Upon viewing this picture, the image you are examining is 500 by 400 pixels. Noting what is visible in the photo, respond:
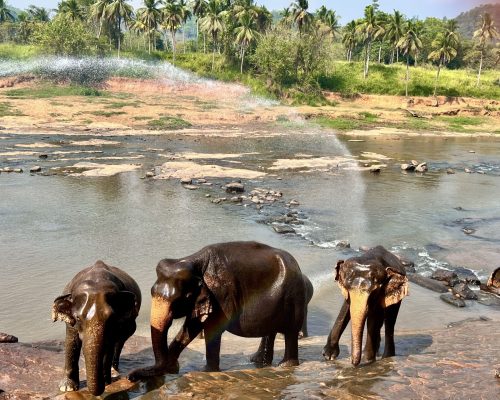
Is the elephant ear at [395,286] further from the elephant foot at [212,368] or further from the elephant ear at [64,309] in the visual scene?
the elephant ear at [64,309]

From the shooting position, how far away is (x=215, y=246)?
7078 mm

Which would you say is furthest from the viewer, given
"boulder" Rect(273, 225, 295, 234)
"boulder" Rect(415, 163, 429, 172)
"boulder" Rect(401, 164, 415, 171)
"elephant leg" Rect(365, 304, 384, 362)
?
"boulder" Rect(401, 164, 415, 171)

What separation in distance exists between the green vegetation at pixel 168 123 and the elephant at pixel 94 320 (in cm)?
4158

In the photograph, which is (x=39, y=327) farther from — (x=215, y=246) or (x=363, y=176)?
(x=363, y=176)

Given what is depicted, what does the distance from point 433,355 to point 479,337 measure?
1.60 meters

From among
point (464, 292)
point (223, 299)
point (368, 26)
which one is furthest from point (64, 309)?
point (368, 26)

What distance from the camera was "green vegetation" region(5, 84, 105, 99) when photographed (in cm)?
5522

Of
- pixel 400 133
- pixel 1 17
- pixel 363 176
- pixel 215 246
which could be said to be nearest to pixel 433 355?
pixel 215 246

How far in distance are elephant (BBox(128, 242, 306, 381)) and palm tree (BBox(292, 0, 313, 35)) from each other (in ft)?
240

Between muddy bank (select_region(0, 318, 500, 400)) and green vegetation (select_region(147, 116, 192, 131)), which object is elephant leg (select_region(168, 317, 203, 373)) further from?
green vegetation (select_region(147, 116, 192, 131))

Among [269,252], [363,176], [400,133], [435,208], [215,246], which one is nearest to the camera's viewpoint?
[215,246]

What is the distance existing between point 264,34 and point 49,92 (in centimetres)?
3500

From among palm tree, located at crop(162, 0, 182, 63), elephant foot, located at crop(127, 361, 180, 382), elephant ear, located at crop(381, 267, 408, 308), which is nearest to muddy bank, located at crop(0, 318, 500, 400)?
elephant foot, located at crop(127, 361, 180, 382)

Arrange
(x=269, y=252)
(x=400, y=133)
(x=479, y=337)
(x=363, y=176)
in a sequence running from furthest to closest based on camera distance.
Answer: (x=400, y=133), (x=363, y=176), (x=479, y=337), (x=269, y=252)
